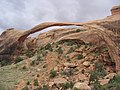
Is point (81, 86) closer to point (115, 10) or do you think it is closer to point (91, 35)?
point (91, 35)

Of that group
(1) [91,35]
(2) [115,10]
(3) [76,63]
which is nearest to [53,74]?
(3) [76,63]

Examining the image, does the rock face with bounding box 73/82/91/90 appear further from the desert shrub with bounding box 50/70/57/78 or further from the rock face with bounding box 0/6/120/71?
the rock face with bounding box 0/6/120/71

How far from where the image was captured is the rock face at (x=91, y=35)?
74.0 feet

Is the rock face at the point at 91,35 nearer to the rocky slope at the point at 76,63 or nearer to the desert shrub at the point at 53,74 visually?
the rocky slope at the point at 76,63

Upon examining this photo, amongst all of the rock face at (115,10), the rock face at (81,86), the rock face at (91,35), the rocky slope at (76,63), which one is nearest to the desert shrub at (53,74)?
the rocky slope at (76,63)

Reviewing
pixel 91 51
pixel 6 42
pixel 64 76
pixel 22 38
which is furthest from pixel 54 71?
pixel 6 42

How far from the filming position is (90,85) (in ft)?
66.3

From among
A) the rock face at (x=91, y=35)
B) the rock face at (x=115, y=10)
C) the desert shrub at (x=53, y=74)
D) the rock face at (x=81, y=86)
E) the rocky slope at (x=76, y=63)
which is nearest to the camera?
the rock face at (x=81, y=86)

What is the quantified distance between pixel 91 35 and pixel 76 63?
3549mm

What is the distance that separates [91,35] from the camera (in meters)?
26.5

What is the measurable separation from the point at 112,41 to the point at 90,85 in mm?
3982

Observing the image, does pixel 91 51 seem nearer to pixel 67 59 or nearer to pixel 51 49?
pixel 67 59

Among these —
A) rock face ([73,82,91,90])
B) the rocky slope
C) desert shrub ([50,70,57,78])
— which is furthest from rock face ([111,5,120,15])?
rock face ([73,82,91,90])

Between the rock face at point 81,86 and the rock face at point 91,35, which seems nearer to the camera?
the rock face at point 81,86
